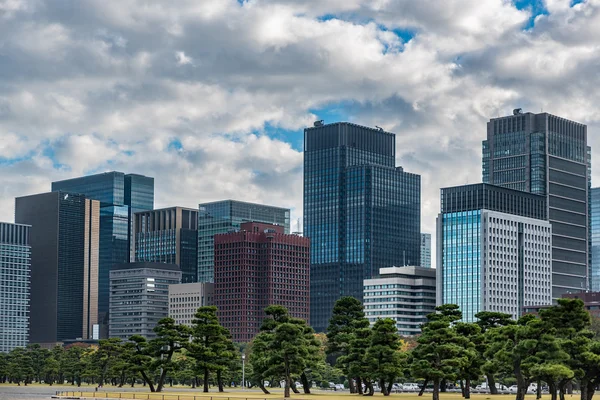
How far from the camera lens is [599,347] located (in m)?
106

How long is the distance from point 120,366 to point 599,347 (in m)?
101

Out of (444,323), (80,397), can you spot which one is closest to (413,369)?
(444,323)

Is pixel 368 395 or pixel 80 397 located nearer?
pixel 80 397

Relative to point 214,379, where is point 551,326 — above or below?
above

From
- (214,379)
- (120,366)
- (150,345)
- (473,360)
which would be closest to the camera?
(473,360)

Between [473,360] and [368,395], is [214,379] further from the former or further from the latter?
[473,360]

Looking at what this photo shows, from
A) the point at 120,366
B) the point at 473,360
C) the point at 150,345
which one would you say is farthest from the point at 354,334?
the point at 120,366

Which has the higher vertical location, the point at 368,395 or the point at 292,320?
the point at 292,320

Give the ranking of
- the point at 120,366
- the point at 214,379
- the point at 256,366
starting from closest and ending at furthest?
the point at 256,366, the point at 120,366, the point at 214,379

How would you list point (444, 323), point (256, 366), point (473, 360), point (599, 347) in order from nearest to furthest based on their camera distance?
point (599, 347) → point (444, 323) → point (473, 360) → point (256, 366)

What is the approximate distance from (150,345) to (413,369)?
51.5 metres

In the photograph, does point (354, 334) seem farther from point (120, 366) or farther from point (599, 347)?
point (120, 366)

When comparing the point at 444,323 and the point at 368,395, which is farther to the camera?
the point at 368,395

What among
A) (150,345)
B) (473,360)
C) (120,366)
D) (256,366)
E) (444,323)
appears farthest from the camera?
(120,366)
